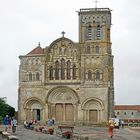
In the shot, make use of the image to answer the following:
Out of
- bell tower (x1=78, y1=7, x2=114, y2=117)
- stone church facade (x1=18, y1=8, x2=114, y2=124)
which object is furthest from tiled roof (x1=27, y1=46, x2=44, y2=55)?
bell tower (x1=78, y1=7, x2=114, y2=117)

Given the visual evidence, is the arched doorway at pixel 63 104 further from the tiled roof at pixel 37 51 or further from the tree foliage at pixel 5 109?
the tree foliage at pixel 5 109

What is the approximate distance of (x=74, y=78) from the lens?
2746 inches

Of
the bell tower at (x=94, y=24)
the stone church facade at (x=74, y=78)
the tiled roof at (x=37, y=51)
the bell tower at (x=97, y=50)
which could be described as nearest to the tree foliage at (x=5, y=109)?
the stone church facade at (x=74, y=78)

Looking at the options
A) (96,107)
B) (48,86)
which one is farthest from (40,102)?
(96,107)

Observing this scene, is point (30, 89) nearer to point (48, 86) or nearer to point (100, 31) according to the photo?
point (48, 86)

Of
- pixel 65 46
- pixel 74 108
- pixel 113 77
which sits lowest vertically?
pixel 74 108

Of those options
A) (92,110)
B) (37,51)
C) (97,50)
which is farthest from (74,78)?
(37,51)

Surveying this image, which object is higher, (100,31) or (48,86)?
(100,31)

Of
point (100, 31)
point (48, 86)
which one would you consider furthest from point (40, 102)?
point (100, 31)

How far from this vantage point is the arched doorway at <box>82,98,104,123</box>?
67812 mm

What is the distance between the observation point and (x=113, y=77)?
7062 cm

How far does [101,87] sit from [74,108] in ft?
15.6

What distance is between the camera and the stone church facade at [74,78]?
2687 inches

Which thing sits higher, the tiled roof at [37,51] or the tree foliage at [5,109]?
the tiled roof at [37,51]
